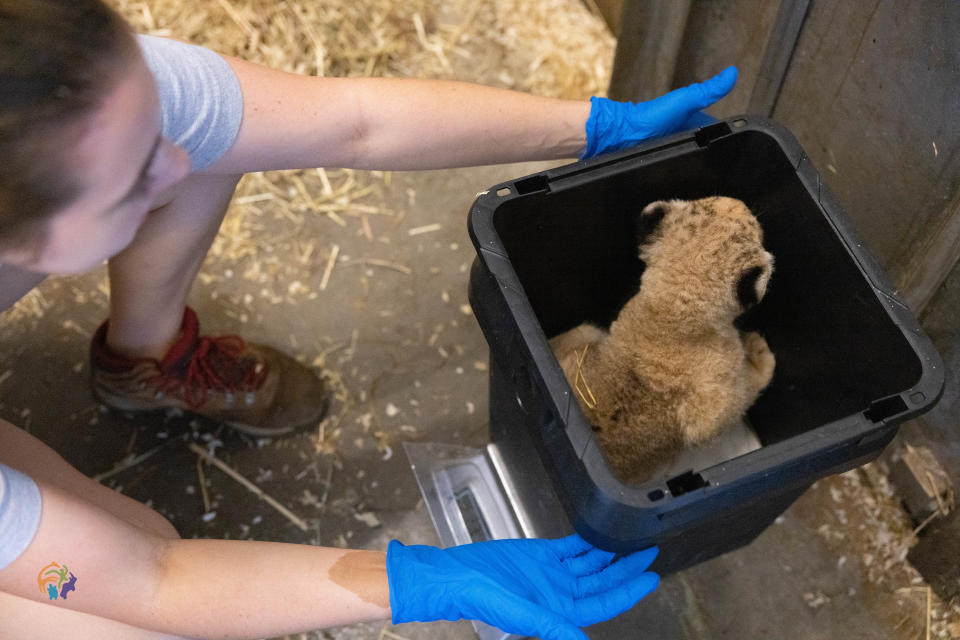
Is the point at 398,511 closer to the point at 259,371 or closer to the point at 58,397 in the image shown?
the point at 259,371

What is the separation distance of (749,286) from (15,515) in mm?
1425

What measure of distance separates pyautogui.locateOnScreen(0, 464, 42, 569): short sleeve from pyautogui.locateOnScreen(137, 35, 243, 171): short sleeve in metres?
0.66

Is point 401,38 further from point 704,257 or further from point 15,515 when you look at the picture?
point 15,515

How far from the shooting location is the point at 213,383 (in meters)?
2.25

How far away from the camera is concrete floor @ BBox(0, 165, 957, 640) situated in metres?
2.12

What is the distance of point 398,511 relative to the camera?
2.27 metres

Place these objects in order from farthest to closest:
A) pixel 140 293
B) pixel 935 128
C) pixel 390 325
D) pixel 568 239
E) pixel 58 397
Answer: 1. pixel 390 325
2. pixel 58 397
3. pixel 140 293
4. pixel 568 239
5. pixel 935 128

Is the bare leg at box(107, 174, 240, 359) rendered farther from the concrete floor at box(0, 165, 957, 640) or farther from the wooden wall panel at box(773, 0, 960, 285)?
the wooden wall panel at box(773, 0, 960, 285)

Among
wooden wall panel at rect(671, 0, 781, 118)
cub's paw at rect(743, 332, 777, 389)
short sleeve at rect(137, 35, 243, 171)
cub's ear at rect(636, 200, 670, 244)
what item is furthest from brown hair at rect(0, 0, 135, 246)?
wooden wall panel at rect(671, 0, 781, 118)

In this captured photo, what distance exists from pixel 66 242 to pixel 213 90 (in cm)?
51

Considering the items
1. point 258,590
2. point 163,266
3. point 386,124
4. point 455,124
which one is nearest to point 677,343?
point 455,124

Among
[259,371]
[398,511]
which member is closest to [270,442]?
[259,371]

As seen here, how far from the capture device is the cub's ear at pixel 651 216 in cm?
171

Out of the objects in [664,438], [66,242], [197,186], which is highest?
[66,242]
